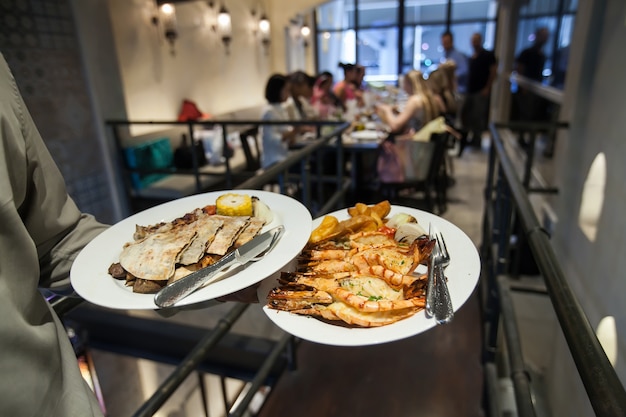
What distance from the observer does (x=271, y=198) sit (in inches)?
32.2

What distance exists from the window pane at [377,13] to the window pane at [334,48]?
0.43 meters

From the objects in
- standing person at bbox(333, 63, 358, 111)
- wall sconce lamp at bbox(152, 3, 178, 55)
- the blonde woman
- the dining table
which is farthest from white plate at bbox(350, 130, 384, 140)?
wall sconce lamp at bbox(152, 3, 178, 55)

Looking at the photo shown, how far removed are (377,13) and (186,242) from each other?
10.1 metres

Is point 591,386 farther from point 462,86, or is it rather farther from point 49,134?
point 462,86

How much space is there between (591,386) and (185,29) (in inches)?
226

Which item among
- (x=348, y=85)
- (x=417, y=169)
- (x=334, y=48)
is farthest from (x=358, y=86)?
(x=334, y=48)

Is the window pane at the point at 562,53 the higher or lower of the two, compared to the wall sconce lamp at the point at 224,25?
lower

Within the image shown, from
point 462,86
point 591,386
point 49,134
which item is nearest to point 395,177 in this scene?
point 49,134

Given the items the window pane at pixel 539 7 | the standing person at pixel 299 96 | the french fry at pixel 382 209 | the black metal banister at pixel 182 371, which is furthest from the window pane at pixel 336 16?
the french fry at pixel 382 209

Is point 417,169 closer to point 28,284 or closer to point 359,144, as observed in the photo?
point 359,144

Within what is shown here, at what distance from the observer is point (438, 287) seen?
1.90 ft

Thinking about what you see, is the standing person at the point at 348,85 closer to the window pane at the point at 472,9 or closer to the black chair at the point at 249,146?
the black chair at the point at 249,146

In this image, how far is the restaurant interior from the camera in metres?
1.32

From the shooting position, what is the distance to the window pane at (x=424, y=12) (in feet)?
29.7
